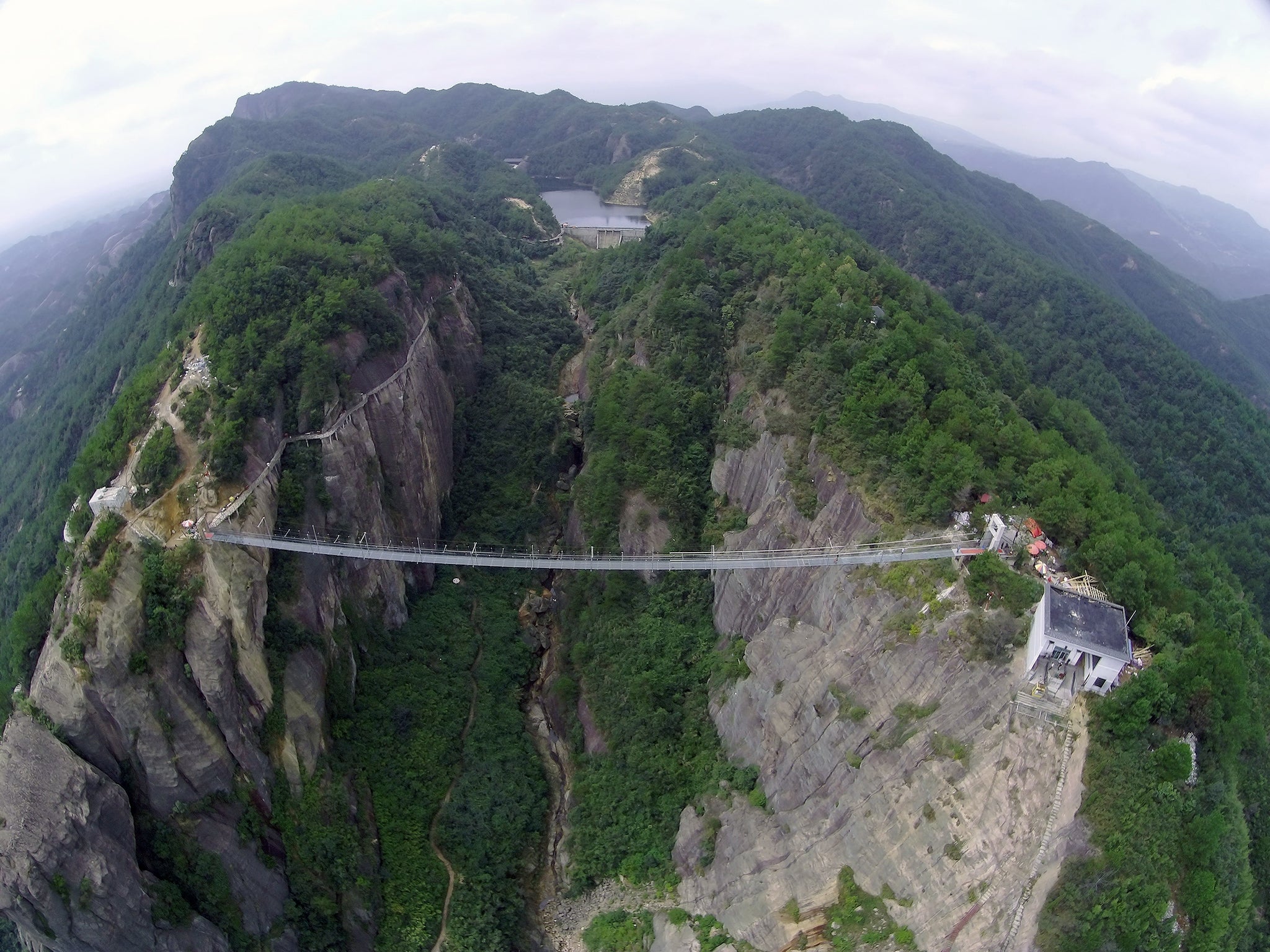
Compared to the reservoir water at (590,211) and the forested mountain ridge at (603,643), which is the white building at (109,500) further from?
the reservoir water at (590,211)

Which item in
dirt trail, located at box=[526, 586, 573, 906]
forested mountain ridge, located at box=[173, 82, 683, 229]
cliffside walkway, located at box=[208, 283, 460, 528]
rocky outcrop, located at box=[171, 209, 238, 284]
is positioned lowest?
dirt trail, located at box=[526, 586, 573, 906]

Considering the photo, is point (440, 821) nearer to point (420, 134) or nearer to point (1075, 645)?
point (1075, 645)

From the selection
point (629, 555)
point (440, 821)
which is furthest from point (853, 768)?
point (440, 821)

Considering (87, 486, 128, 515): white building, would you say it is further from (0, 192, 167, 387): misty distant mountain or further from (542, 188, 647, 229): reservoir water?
(0, 192, 167, 387): misty distant mountain

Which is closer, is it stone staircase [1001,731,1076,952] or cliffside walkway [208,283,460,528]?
stone staircase [1001,731,1076,952]

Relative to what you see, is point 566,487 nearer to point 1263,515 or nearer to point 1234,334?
point 1263,515

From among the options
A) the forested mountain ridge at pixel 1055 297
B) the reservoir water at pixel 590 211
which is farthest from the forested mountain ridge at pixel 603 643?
the reservoir water at pixel 590 211

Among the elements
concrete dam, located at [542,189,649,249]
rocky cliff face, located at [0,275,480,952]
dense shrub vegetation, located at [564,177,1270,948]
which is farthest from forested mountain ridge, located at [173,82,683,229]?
rocky cliff face, located at [0,275,480,952]
